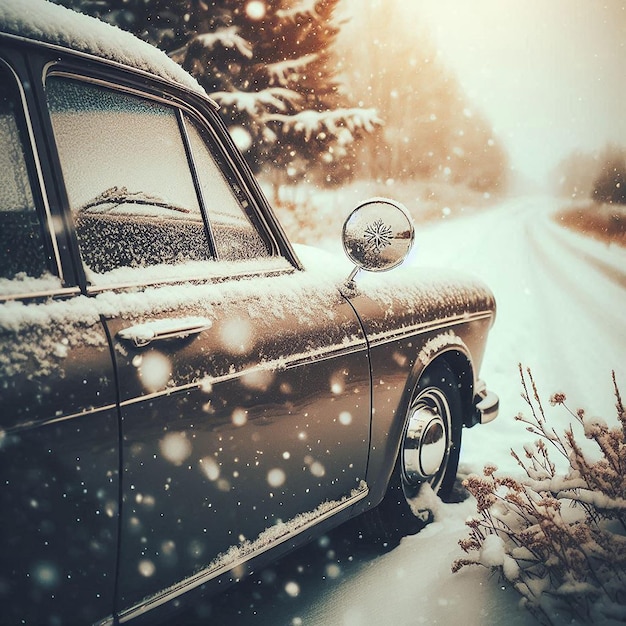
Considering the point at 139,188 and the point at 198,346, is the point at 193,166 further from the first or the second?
the point at 198,346

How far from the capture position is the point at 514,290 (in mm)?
11703

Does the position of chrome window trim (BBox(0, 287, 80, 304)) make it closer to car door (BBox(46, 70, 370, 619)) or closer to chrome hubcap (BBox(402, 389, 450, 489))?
car door (BBox(46, 70, 370, 619))

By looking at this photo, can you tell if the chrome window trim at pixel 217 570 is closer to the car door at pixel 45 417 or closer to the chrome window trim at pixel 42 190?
the car door at pixel 45 417

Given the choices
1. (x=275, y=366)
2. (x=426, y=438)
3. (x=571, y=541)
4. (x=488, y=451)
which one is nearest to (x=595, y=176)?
(x=488, y=451)

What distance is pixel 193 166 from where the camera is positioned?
184cm

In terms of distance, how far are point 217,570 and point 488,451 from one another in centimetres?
268

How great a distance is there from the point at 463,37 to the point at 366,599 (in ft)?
114

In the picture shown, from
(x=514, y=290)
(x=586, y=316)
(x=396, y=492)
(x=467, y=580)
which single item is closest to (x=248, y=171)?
(x=396, y=492)

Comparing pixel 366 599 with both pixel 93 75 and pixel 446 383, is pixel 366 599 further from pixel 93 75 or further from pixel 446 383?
pixel 93 75

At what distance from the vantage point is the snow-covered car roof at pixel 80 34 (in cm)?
135

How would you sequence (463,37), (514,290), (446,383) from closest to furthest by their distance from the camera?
(446,383)
(514,290)
(463,37)

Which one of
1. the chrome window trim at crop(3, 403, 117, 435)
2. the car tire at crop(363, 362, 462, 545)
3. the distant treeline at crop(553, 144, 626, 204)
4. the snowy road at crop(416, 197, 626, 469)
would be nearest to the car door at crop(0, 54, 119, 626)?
the chrome window trim at crop(3, 403, 117, 435)

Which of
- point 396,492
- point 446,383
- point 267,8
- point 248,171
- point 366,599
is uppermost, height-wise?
point 267,8

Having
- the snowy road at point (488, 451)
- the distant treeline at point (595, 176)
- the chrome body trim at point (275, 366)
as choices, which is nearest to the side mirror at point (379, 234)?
the chrome body trim at point (275, 366)
